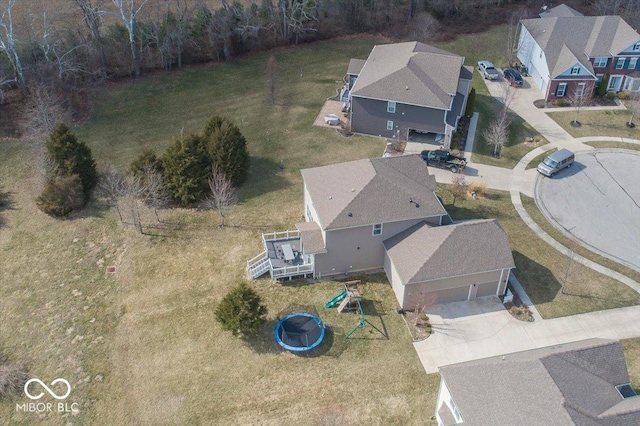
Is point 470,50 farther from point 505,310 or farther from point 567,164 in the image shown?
point 505,310

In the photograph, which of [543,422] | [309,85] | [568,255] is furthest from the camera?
[309,85]

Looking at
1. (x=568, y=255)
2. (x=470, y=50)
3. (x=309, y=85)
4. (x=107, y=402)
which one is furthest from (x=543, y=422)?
(x=470, y=50)

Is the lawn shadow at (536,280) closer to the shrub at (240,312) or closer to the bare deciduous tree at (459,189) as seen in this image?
the bare deciduous tree at (459,189)

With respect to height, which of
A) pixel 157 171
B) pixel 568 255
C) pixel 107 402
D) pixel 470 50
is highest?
pixel 470 50

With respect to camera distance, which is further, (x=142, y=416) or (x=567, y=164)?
(x=567, y=164)

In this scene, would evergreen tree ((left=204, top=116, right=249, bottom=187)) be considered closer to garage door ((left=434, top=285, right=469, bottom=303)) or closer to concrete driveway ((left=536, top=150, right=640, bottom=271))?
garage door ((left=434, top=285, right=469, bottom=303))
